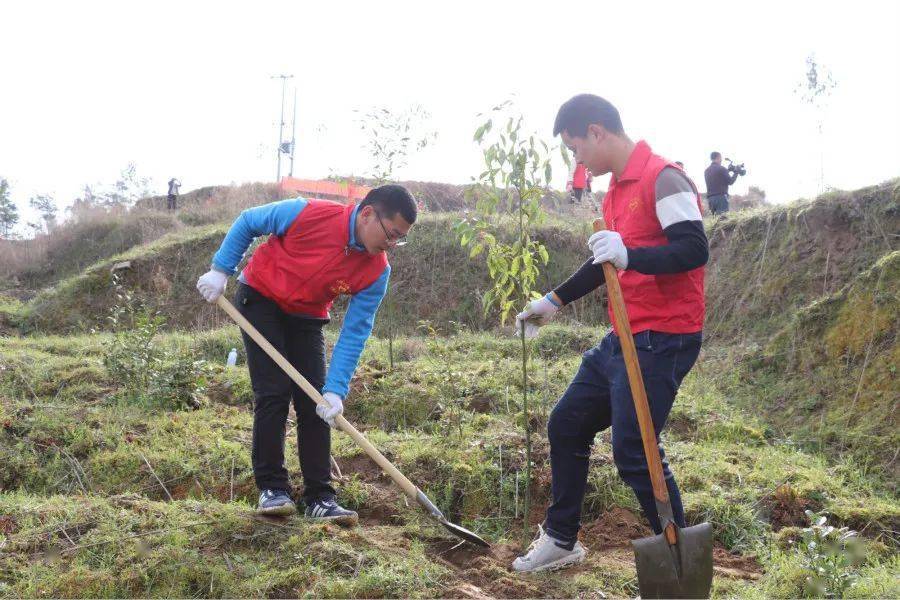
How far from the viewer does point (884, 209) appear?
751cm

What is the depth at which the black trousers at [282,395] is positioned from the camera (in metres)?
3.36

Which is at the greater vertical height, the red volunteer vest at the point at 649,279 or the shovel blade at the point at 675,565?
the red volunteer vest at the point at 649,279

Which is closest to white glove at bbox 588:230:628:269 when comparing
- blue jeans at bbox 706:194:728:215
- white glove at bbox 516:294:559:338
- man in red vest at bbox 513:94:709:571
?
man in red vest at bbox 513:94:709:571

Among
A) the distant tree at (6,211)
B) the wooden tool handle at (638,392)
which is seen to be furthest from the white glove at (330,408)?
the distant tree at (6,211)

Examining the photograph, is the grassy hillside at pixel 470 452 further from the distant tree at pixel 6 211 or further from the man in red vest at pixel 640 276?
the distant tree at pixel 6 211

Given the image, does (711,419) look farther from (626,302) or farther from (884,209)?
(884,209)

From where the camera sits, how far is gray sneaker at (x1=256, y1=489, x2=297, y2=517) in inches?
126

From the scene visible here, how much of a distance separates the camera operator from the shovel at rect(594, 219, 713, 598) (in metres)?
9.83

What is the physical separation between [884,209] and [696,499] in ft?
17.3

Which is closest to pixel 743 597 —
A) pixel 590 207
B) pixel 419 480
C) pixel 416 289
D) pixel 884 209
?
pixel 419 480

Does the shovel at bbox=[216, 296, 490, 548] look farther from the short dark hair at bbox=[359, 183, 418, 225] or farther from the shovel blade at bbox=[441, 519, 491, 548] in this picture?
the short dark hair at bbox=[359, 183, 418, 225]

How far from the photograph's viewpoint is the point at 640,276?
8.84 ft

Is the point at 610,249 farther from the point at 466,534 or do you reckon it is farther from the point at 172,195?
→ the point at 172,195

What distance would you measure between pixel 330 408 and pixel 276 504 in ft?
1.64
